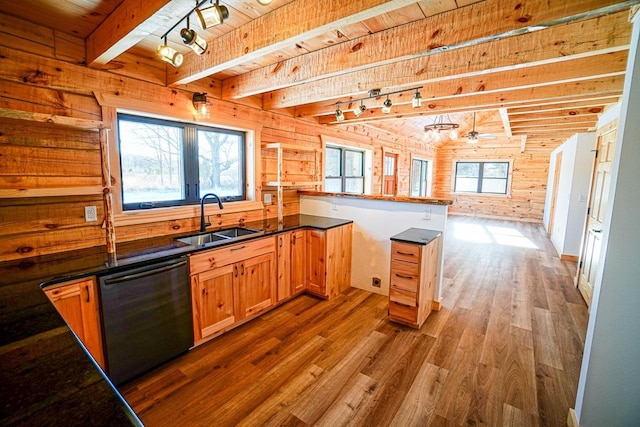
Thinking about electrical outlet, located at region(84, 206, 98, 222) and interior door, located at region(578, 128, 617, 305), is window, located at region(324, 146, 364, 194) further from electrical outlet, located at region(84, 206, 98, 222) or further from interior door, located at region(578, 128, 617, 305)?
interior door, located at region(578, 128, 617, 305)

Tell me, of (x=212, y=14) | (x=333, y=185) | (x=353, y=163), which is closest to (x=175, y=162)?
(x=212, y=14)

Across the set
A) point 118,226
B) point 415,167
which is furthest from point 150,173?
point 415,167

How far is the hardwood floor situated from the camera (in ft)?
6.09

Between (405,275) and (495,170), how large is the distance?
A: 28.7ft

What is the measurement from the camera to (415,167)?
905 centimetres

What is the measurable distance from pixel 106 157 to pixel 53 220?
65 cm

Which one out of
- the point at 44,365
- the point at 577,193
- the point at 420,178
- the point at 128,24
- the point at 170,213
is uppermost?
the point at 128,24

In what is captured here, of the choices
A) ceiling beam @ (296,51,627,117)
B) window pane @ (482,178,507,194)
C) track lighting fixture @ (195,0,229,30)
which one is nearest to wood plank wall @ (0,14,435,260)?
track lighting fixture @ (195,0,229,30)

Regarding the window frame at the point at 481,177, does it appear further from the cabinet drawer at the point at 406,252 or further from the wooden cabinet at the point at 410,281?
the cabinet drawer at the point at 406,252

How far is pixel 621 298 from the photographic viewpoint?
1.51m

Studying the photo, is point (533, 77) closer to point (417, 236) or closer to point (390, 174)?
point (417, 236)

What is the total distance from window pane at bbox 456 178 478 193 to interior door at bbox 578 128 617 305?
6334mm

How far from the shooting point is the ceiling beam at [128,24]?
150cm

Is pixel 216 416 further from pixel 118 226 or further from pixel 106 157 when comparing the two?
pixel 106 157
